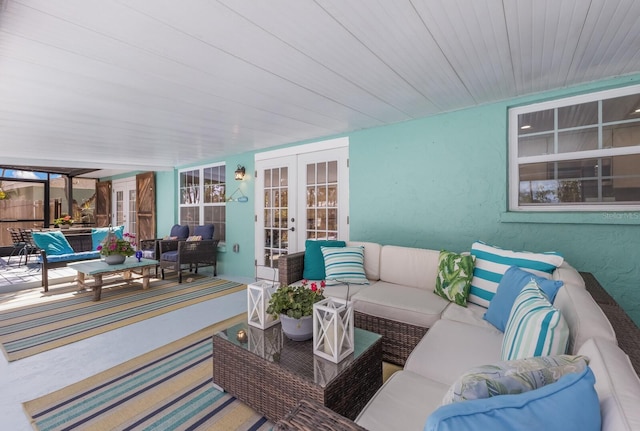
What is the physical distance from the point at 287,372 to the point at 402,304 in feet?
3.74

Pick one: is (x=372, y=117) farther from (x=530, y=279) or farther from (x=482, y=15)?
(x=530, y=279)

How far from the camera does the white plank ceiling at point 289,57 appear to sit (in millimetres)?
1505

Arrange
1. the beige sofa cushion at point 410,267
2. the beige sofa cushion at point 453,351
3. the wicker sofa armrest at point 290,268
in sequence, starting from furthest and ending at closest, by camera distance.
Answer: the wicker sofa armrest at point 290,268 → the beige sofa cushion at point 410,267 → the beige sofa cushion at point 453,351

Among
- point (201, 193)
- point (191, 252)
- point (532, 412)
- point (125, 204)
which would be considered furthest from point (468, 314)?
point (125, 204)

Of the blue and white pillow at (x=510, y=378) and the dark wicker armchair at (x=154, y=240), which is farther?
the dark wicker armchair at (x=154, y=240)

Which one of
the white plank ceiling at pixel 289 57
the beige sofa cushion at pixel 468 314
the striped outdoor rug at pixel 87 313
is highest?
the white plank ceiling at pixel 289 57

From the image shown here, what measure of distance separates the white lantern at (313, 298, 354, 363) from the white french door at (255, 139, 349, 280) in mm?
2173

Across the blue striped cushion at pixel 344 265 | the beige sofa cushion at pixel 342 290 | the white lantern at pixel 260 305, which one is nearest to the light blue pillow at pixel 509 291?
the beige sofa cushion at pixel 342 290

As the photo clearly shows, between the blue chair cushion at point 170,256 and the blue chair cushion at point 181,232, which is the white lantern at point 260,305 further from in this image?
the blue chair cushion at point 181,232

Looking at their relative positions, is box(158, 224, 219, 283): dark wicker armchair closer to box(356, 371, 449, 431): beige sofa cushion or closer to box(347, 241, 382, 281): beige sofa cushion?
box(347, 241, 382, 281): beige sofa cushion

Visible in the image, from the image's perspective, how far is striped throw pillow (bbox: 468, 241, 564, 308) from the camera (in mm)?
1979

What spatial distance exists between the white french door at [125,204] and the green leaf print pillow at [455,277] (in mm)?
8136

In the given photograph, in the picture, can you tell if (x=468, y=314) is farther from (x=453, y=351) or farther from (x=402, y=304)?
(x=453, y=351)

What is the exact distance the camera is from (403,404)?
1.17 metres
